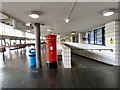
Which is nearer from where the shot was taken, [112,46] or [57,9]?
[57,9]

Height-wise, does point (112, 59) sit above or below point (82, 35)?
below

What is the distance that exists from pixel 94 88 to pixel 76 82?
0.64 m

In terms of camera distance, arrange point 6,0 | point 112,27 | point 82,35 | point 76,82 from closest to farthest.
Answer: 1. point 6,0
2. point 76,82
3. point 112,27
4. point 82,35

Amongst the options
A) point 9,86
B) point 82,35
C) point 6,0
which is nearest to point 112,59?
point 9,86

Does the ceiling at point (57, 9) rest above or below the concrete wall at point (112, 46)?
above

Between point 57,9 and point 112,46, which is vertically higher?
point 57,9

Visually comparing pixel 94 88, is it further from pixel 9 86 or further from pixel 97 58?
pixel 97 58

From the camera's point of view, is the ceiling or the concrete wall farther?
the concrete wall

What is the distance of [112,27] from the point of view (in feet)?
19.5

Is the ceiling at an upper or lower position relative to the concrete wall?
upper

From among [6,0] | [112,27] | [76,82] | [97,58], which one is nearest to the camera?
[6,0]

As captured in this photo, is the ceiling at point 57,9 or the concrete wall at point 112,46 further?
the concrete wall at point 112,46

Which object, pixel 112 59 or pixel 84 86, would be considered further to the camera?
pixel 112 59

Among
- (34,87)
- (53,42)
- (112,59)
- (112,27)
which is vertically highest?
(112,27)
